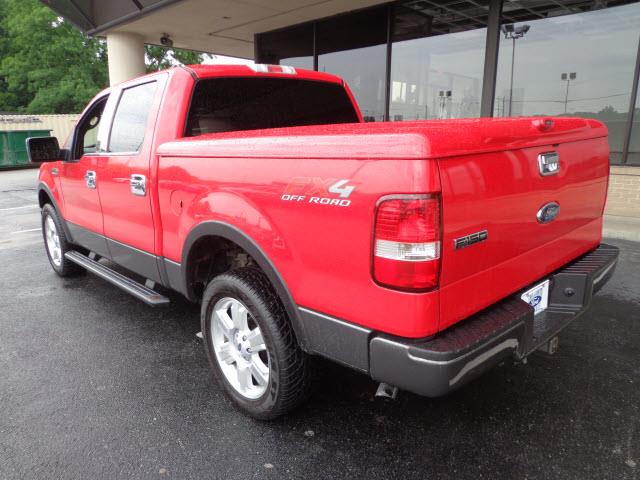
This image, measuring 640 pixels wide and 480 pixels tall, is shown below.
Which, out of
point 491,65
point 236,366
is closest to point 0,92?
point 491,65

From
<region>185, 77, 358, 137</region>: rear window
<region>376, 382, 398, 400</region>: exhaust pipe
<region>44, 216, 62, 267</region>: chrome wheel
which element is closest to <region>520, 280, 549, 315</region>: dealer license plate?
<region>376, 382, 398, 400</region>: exhaust pipe

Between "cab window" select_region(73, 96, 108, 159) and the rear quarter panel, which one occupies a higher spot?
"cab window" select_region(73, 96, 108, 159)

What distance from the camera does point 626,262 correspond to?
5.43 m

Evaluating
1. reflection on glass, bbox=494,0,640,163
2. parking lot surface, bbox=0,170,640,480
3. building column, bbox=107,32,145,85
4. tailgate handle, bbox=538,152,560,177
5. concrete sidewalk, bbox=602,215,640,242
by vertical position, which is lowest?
parking lot surface, bbox=0,170,640,480

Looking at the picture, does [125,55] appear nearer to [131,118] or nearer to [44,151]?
[44,151]

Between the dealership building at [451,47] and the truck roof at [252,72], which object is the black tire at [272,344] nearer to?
the truck roof at [252,72]

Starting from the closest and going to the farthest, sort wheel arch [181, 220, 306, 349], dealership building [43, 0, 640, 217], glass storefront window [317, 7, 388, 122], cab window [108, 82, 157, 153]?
1. wheel arch [181, 220, 306, 349]
2. cab window [108, 82, 157, 153]
3. dealership building [43, 0, 640, 217]
4. glass storefront window [317, 7, 388, 122]

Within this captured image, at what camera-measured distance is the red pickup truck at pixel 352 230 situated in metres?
1.74

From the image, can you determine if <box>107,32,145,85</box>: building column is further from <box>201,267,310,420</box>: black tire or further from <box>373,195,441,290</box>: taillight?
<box>373,195,441,290</box>: taillight

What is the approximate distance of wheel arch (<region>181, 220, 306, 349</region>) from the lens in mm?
2176

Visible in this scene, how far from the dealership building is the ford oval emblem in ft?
20.4

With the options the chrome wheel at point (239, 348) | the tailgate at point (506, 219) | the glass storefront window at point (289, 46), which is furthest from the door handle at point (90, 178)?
the glass storefront window at point (289, 46)

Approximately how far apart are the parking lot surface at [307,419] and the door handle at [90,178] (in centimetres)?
121

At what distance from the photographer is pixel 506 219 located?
2.01m
